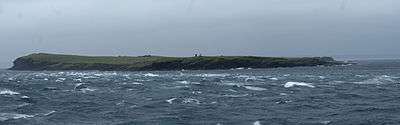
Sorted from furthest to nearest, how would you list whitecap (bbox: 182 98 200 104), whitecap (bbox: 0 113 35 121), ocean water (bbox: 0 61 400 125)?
whitecap (bbox: 182 98 200 104)
whitecap (bbox: 0 113 35 121)
ocean water (bbox: 0 61 400 125)

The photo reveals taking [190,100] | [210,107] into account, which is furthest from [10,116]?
[190,100]

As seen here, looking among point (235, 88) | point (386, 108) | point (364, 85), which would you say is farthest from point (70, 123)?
point (364, 85)

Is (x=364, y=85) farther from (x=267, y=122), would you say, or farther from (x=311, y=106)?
(x=267, y=122)

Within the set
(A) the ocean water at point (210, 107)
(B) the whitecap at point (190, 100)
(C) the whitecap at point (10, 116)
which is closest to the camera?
(A) the ocean water at point (210, 107)

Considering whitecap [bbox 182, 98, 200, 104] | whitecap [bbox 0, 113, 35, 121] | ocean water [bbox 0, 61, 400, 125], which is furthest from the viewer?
whitecap [bbox 182, 98, 200, 104]

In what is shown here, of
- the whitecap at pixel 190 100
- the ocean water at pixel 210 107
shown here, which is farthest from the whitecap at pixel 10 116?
the whitecap at pixel 190 100

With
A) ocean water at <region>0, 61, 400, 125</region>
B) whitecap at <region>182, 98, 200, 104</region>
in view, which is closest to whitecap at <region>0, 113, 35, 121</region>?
ocean water at <region>0, 61, 400, 125</region>

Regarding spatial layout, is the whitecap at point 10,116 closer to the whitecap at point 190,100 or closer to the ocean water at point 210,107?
the ocean water at point 210,107

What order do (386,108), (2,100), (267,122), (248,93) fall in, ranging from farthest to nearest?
(248,93), (2,100), (386,108), (267,122)

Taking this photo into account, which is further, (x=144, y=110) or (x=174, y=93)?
(x=174, y=93)

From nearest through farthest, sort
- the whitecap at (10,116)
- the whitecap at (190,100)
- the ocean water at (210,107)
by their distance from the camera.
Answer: the ocean water at (210,107)
the whitecap at (10,116)
the whitecap at (190,100)

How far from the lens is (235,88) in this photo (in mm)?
92000

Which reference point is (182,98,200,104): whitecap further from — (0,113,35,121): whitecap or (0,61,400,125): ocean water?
(0,113,35,121): whitecap

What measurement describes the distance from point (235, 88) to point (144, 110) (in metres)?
30.4
